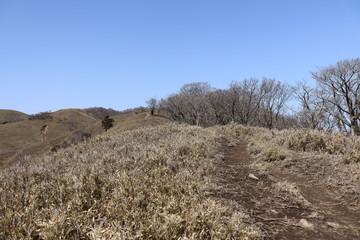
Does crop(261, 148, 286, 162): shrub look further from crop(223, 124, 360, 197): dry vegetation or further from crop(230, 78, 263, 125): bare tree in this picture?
crop(230, 78, 263, 125): bare tree

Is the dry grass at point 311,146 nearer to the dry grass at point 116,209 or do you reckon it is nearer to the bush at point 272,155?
→ the bush at point 272,155

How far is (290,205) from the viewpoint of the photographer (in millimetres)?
3881

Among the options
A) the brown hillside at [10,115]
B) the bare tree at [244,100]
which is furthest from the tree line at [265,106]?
the brown hillside at [10,115]

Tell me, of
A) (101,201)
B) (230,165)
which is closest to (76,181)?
(101,201)

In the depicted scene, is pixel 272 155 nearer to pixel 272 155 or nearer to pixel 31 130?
pixel 272 155

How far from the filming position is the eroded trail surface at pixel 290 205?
10.0 ft

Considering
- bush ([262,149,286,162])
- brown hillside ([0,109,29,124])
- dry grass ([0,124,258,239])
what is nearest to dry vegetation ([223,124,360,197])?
bush ([262,149,286,162])

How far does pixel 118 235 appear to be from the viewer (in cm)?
215

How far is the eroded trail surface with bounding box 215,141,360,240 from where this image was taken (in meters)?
3.06

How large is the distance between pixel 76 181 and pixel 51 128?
280 ft

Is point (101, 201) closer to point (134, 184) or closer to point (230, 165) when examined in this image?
point (134, 184)

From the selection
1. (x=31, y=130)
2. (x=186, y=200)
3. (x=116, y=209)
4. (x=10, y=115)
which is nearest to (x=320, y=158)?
(x=186, y=200)

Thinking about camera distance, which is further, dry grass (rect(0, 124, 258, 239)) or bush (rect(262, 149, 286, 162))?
bush (rect(262, 149, 286, 162))

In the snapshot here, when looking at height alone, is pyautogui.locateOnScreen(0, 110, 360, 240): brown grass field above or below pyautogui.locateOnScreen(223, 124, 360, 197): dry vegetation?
below
